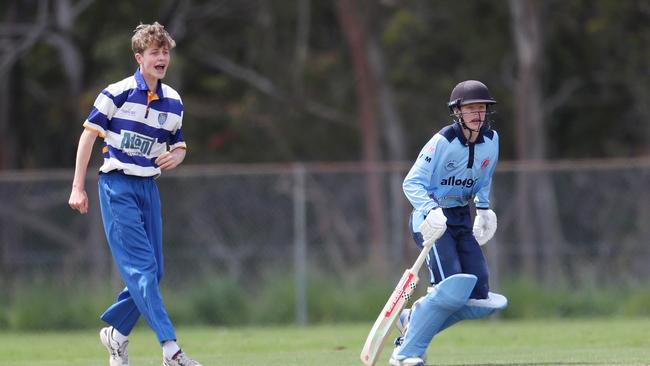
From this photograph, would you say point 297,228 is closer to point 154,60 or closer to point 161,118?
point 161,118

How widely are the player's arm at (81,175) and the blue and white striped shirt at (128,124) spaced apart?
77 mm

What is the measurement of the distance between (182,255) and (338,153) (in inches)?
526

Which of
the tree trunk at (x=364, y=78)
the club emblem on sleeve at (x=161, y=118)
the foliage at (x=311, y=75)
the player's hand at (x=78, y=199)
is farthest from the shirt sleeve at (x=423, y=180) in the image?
the foliage at (x=311, y=75)

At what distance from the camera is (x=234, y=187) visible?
19.2m

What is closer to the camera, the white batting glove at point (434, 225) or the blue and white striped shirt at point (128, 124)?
the white batting glove at point (434, 225)

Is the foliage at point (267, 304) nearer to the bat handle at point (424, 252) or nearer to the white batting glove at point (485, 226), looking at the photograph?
the white batting glove at point (485, 226)

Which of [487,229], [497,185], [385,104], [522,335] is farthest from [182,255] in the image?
[385,104]

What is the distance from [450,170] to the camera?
9.02 m

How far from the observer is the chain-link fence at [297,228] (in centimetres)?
1866

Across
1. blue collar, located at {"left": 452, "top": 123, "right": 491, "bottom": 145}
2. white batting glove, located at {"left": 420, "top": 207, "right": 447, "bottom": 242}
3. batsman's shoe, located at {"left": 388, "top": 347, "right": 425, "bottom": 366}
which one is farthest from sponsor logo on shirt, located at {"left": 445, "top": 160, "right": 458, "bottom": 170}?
batsman's shoe, located at {"left": 388, "top": 347, "right": 425, "bottom": 366}

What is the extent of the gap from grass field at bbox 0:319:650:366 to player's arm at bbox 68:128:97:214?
1.99 metres

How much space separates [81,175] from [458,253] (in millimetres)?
2571

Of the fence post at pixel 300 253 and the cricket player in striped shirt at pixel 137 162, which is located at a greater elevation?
the cricket player in striped shirt at pixel 137 162

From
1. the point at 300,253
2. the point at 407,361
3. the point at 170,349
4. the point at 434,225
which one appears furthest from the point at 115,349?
the point at 300,253
